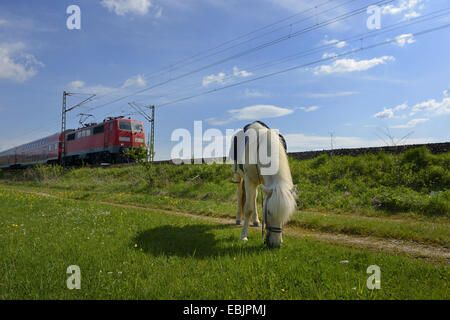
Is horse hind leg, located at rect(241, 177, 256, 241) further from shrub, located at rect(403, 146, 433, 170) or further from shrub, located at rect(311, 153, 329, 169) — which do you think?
shrub, located at rect(311, 153, 329, 169)

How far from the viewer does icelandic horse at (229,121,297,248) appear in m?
4.49

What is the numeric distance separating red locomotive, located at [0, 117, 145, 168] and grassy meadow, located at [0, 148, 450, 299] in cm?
1331

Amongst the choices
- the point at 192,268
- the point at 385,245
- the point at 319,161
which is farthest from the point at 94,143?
the point at 385,245

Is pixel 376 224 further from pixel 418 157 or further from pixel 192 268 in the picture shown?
pixel 418 157

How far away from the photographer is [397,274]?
382 centimetres

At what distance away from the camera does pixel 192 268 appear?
13.3 ft

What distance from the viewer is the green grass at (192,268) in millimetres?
3305

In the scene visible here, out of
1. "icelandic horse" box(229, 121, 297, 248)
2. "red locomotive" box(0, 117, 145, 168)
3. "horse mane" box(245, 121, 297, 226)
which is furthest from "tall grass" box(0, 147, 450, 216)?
"red locomotive" box(0, 117, 145, 168)

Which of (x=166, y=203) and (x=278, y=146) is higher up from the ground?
(x=278, y=146)

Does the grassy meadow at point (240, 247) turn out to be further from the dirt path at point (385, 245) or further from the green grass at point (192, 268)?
the dirt path at point (385, 245)

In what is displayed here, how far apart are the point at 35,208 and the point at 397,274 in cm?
1063

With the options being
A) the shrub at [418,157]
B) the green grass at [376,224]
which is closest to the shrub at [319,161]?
the shrub at [418,157]
